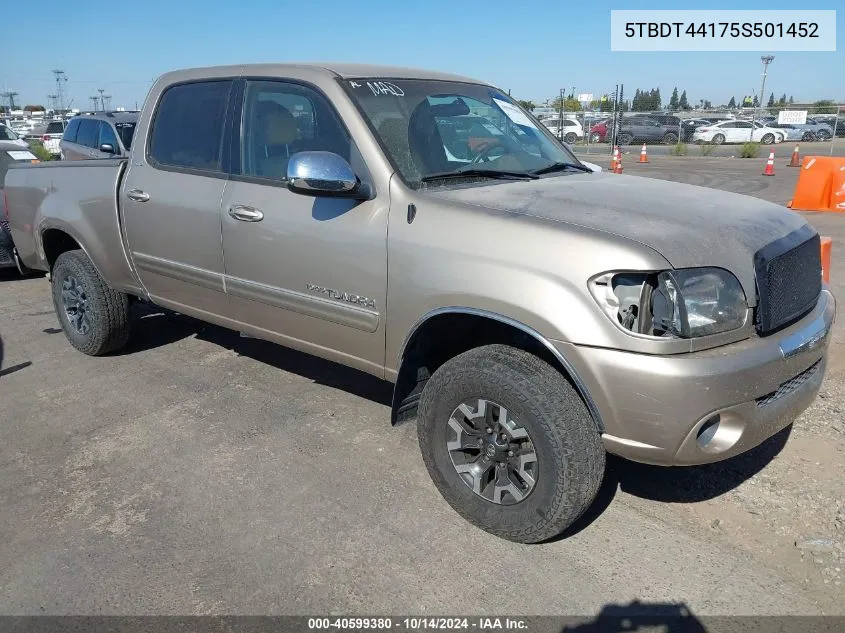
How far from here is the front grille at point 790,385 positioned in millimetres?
2656

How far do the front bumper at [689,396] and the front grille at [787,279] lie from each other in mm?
92

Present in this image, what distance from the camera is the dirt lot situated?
266 centimetres

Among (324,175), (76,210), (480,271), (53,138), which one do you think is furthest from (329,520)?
(53,138)

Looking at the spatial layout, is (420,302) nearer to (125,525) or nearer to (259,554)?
(259,554)

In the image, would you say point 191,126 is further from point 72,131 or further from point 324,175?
point 72,131

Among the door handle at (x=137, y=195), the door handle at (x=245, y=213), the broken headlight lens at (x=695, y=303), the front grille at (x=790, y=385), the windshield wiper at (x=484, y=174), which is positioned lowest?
the front grille at (x=790, y=385)

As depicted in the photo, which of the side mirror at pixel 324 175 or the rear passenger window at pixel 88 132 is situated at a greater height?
the rear passenger window at pixel 88 132

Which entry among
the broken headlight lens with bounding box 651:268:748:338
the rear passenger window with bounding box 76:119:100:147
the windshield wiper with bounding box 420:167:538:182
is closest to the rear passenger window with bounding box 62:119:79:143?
the rear passenger window with bounding box 76:119:100:147

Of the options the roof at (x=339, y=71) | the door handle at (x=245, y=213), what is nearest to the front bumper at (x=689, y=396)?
the door handle at (x=245, y=213)

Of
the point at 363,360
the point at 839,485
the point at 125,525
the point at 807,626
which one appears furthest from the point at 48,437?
the point at 839,485

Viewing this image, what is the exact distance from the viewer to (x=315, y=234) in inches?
134

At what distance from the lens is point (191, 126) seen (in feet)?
13.8

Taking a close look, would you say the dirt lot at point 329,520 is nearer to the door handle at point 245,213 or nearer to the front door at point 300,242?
the front door at point 300,242

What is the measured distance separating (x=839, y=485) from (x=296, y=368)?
11.0ft
